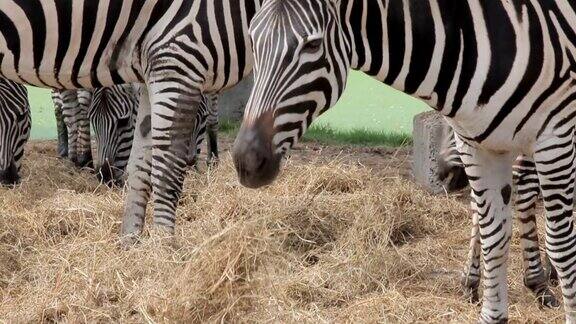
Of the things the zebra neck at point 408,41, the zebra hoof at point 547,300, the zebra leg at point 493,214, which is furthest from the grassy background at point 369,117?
the zebra neck at point 408,41

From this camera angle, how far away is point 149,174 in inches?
255

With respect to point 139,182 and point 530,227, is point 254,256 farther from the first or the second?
point 139,182

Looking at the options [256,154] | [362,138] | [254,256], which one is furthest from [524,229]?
[362,138]

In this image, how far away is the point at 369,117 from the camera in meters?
11.3

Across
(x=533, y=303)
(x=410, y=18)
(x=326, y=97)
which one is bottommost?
(x=533, y=303)

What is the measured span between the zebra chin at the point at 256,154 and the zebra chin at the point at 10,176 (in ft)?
17.2

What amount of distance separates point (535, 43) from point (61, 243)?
11.2 ft

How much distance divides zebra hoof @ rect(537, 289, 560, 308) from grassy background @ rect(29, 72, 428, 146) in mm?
5244

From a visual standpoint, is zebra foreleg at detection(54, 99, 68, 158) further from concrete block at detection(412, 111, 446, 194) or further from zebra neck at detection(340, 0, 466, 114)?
zebra neck at detection(340, 0, 466, 114)

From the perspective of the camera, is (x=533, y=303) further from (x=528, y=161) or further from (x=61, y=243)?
(x=61, y=243)

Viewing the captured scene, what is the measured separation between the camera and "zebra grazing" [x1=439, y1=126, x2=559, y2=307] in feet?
18.2

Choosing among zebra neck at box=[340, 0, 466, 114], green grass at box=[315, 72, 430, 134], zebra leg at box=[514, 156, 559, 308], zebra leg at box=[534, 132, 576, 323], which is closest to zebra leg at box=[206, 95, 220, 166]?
green grass at box=[315, 72, 430, 134]

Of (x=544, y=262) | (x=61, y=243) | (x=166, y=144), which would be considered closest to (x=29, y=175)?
(x=61, y=243)

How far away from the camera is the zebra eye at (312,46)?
381 cm
